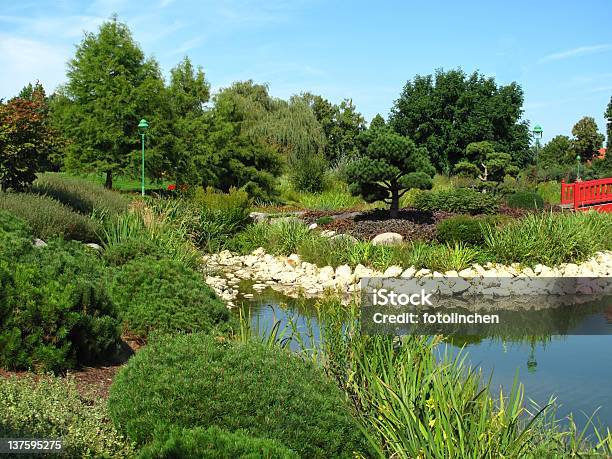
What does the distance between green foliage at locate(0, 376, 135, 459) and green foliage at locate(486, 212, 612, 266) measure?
9.71 m

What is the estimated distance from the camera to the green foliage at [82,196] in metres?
12.0

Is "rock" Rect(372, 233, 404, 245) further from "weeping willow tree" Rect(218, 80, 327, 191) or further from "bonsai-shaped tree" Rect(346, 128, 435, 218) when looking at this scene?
"weeping willow tree" Rect(218, 80, 327, 191)

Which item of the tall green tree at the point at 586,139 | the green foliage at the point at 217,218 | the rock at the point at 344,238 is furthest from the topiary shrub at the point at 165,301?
the tall green tree at the point at 586,139

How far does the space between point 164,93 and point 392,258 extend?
1473cm

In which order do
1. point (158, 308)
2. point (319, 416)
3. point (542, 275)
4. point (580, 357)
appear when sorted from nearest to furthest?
point (319, 416) < point (158, 308) < point (580, 357) < point (542, 275)

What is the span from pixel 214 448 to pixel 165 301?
3229 millimetres

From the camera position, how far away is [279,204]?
24.5 m

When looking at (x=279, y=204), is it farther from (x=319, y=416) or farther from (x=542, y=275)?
(x=319, y=416)

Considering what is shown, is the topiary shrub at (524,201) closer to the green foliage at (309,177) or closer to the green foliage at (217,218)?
the green foliage at (217,218)

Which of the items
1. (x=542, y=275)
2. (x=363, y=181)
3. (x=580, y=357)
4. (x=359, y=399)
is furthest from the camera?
(x=363, y=181)

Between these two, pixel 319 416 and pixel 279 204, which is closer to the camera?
pixel 319 416

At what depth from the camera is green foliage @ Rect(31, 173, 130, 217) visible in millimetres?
12023

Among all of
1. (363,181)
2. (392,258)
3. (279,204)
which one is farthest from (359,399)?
(279,204)

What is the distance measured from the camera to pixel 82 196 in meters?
12.6
